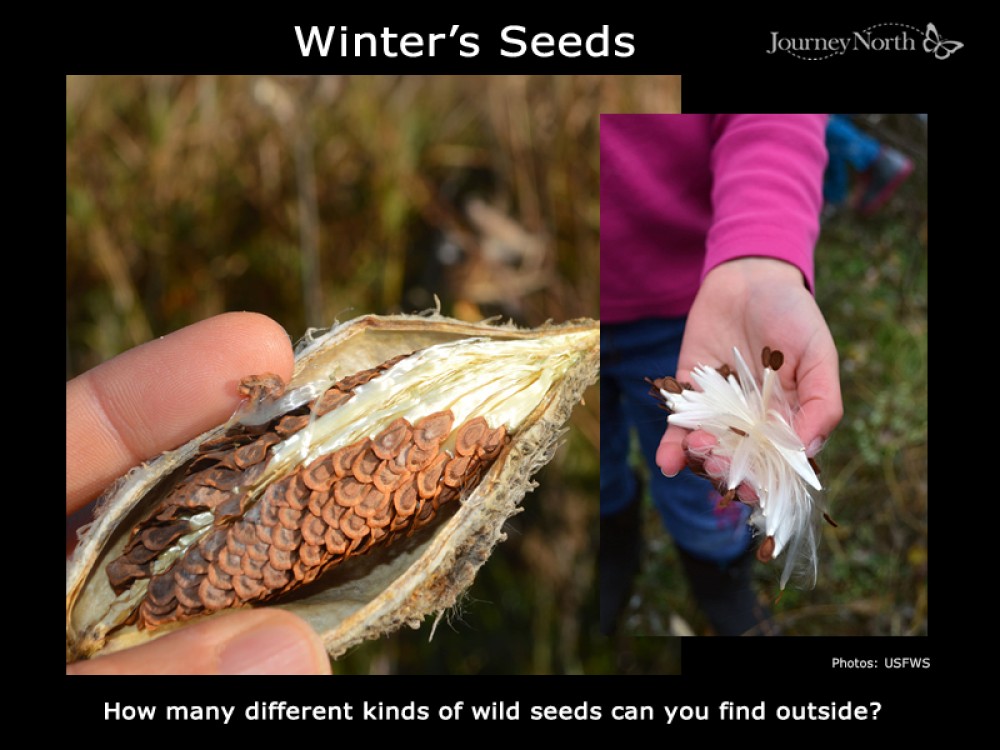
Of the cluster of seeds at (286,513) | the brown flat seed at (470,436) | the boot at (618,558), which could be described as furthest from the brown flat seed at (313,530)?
the boot at (618,558)

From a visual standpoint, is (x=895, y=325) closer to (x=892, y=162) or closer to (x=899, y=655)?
(x=892, y=162)

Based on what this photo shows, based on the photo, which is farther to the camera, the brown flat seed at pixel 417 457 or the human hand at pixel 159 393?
the human hand at pixel 159 393

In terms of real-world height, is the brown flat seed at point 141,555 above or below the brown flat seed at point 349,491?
below

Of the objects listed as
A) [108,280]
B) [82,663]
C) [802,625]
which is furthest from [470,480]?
[108,280]

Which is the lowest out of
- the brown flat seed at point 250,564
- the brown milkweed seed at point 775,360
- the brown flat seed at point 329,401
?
the brown flat seed at point 250,564

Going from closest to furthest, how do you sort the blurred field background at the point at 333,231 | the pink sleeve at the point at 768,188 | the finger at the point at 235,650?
the finger at the point at 235,650
the pink sleeve at the point at 768,188
the blurred field background at the point at 333,231

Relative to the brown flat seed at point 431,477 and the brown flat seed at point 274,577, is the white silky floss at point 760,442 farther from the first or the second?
the brown flat seed at point 274,577

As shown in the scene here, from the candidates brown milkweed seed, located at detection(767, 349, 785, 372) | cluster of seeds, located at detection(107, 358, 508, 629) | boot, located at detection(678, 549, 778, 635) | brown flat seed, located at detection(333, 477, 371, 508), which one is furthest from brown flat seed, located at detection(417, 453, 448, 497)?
boot, located at detection(678, 549, 778, 635)
